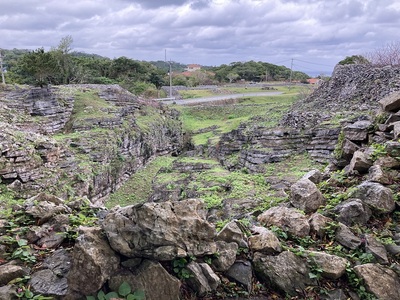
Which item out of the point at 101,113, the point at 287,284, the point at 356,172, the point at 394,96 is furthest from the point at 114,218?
the point at 101,113

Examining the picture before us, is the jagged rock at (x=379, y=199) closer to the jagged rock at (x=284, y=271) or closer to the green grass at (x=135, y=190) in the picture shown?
the jagged rock at (x=284, y=271)

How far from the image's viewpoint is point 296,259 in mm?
3766

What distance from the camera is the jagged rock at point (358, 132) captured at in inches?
250

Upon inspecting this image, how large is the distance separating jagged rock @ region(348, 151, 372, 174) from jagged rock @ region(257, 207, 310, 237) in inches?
59.7

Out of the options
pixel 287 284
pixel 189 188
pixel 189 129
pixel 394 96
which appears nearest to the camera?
pixel 287 284

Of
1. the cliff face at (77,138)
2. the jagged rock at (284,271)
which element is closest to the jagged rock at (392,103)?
the jagged rock at (284,271)

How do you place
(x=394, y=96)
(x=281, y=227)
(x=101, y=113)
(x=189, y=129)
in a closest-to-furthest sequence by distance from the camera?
(x=281, y=227) < (x=394, y=96) < (x=101, y=113) < (x=189, y=129)

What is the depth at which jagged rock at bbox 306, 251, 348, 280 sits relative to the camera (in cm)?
366

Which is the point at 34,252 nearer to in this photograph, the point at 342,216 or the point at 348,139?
the point at 342,216

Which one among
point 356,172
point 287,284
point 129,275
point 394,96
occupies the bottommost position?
point 287,284

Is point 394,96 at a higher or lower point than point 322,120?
higher

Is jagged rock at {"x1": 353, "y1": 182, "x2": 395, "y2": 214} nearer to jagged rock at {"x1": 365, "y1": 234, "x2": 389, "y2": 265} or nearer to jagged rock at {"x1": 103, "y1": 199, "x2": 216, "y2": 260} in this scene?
jagged rock at {"x1": 365, "y1": 234, "x2": 389, "y2": 265}

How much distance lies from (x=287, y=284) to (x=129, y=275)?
5.64 feet

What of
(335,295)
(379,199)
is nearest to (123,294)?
(335,295)
